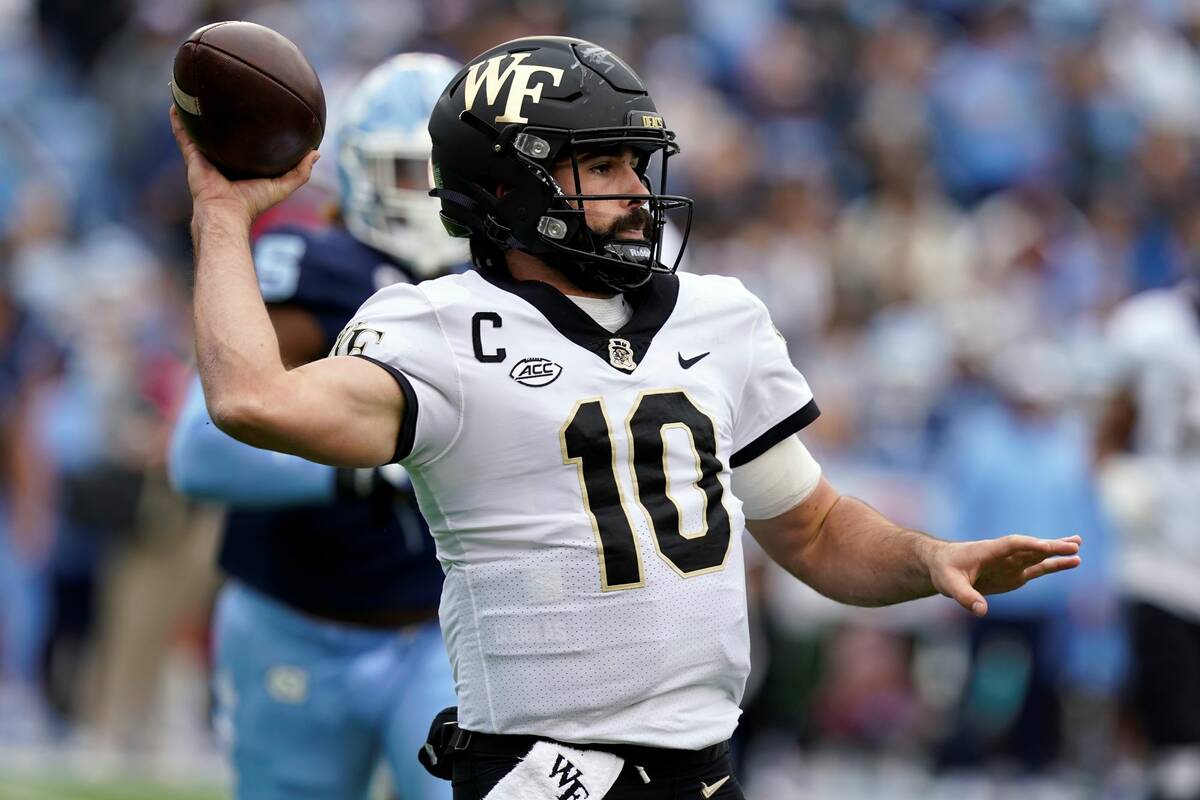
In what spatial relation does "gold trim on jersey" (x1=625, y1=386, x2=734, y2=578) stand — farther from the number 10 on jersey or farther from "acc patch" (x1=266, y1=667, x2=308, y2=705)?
"acc patch" (x1=266, y1=667, x2=308, y2=705)

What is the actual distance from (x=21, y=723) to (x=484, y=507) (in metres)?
8.01

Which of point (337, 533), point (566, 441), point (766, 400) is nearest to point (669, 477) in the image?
point (566, 441)

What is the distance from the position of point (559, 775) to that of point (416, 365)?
663 millimetres

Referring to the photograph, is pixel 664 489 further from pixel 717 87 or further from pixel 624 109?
pixel 717 87

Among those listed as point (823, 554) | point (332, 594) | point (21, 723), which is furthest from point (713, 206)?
point (823, 554)

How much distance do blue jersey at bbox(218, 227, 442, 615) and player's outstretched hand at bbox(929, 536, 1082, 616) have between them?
1.58m

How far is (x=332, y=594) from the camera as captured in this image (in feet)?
14.6

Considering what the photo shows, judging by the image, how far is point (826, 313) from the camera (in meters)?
10.4

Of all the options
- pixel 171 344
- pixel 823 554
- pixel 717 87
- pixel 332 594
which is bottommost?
pixel 171 344

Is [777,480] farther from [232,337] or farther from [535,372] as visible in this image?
[232,337]

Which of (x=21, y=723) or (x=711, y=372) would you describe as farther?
(x=21, y=723)

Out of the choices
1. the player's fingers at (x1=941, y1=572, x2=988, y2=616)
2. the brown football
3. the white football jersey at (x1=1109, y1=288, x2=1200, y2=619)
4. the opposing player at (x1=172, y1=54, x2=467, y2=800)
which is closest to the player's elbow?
the brown football

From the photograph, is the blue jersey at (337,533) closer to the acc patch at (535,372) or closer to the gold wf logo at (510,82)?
the gold wf logo at (510,82)

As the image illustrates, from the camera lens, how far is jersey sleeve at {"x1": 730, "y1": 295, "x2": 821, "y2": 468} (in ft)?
10.8
